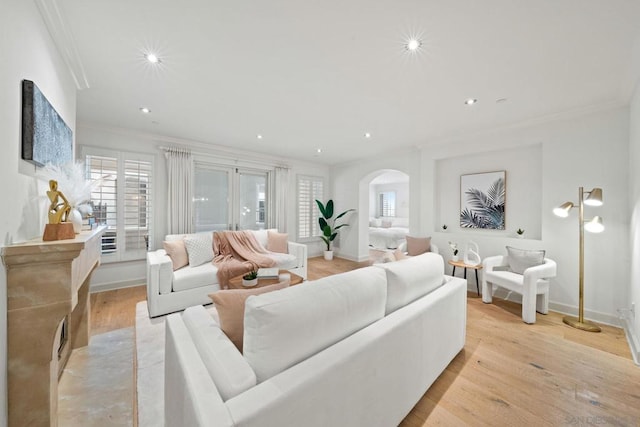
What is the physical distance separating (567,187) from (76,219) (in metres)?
5.05

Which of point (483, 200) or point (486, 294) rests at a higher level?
point (483, 200)

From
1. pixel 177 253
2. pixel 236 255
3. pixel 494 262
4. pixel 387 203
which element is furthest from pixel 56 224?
pixel 387 203

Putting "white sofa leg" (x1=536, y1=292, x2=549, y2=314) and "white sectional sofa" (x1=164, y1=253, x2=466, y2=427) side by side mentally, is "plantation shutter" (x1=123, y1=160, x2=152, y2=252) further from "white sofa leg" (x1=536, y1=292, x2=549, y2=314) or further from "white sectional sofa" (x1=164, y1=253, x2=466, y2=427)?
"white sofa leg" (x1=536, y1=292, x2=549, y2=314)

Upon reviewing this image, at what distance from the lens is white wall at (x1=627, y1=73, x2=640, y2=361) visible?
218cm

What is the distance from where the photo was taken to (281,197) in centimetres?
553

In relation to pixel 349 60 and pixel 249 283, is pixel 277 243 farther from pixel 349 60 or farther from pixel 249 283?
pixel 349 60

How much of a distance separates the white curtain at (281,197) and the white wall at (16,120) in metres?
3.92

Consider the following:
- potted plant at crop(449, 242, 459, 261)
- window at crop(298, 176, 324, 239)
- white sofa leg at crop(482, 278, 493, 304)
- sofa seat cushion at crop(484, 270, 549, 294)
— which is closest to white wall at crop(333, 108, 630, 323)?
potted plant at crop(449, 242, 459, 261)

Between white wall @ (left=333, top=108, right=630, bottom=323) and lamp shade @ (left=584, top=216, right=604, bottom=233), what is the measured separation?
0.87 ft

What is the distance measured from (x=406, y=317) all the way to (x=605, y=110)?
11.9 feet

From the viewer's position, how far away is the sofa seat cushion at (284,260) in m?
3.94

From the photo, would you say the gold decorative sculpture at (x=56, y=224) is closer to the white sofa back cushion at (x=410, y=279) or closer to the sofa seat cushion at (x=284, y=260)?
the white sofa back cushion at (x=410, y=279)

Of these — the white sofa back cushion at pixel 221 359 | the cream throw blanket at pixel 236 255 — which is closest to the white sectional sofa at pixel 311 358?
the white sofa back cushion at pixel 221 359

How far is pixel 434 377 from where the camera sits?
5.64ft
